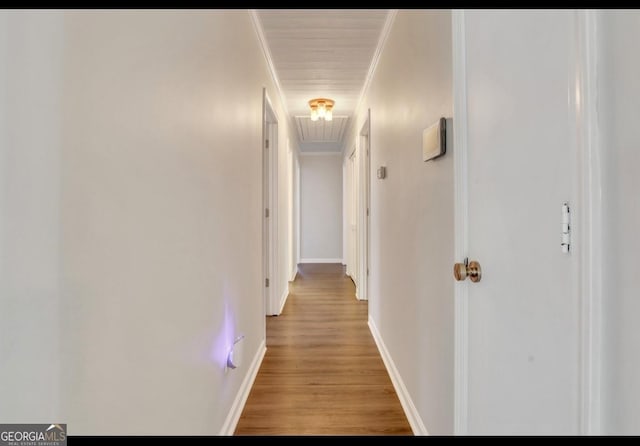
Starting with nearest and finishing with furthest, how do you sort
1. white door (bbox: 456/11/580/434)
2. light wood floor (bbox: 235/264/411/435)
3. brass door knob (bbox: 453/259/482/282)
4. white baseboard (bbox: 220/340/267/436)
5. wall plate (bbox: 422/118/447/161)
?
white door (bbox: 456/11/580/434) < brass door knob (bbox: 453/259/482/282) < wall plate (bbox: 422/118/447/161) < white baseboard (bbox: 220/340/267/436) < light wood floor (bbox: 235/264/411/435)

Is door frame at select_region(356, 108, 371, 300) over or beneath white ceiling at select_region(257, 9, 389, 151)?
beneath

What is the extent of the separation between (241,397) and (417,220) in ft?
4.32

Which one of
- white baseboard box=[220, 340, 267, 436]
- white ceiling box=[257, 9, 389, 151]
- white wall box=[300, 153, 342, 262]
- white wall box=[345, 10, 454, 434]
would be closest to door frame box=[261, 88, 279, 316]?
white ceiling box=[257, 9, 389, 151]

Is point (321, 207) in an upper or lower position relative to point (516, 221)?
upper

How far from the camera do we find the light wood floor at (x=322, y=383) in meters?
1.60

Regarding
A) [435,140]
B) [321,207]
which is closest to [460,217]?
[435,140]

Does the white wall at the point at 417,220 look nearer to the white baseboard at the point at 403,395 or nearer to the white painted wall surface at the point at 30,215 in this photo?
the white baseboard at the point at 403,395

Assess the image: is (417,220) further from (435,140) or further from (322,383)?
(322,383)

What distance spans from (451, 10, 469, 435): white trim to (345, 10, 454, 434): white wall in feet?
0.20

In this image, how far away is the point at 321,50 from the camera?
99.7 inches

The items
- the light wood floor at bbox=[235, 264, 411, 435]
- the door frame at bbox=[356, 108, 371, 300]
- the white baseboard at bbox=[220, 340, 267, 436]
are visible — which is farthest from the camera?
the door frame at bbox=[356, 108, 371, 300]

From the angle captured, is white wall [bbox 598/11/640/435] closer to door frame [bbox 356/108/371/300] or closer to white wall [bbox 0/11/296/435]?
white wall [bbox 0/11/296/435]

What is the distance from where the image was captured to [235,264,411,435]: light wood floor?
1.60m
